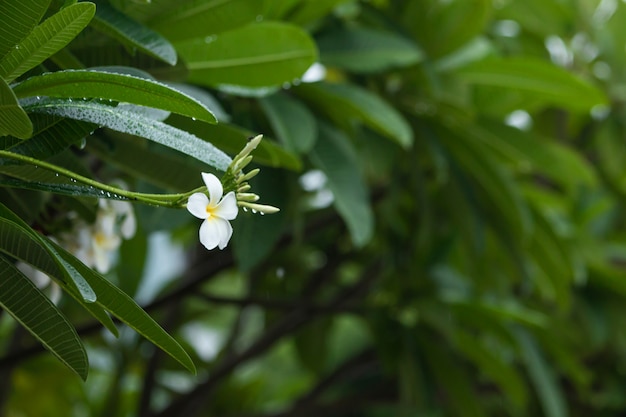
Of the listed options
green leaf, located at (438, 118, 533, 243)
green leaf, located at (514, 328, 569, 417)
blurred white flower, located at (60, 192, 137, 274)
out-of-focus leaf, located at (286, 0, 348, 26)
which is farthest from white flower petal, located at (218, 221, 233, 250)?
green leaf, located at (514, 328, 569, 417)

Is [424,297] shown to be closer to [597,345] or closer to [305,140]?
[597,345]

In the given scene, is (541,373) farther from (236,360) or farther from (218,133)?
(218,133)

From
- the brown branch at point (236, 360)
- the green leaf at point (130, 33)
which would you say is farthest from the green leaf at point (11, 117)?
the brown branch at point (236, 360)

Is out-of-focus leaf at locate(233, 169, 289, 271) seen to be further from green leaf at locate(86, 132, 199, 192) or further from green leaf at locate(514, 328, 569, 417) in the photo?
green leaf at locate(514, 328, 569, 417)

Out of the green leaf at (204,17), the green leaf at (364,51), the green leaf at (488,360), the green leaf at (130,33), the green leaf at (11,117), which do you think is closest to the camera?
the green leaf at (11,117)

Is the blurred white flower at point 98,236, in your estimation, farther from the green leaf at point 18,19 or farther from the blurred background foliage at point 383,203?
the green leaf at point 18,19

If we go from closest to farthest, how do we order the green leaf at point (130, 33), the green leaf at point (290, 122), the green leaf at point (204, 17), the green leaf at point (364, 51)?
the green leaf at point (130, 33) → the green leaf at point (204, 17) → the green leaf at point (290, 122) → the green leaf at point (364, 51)
